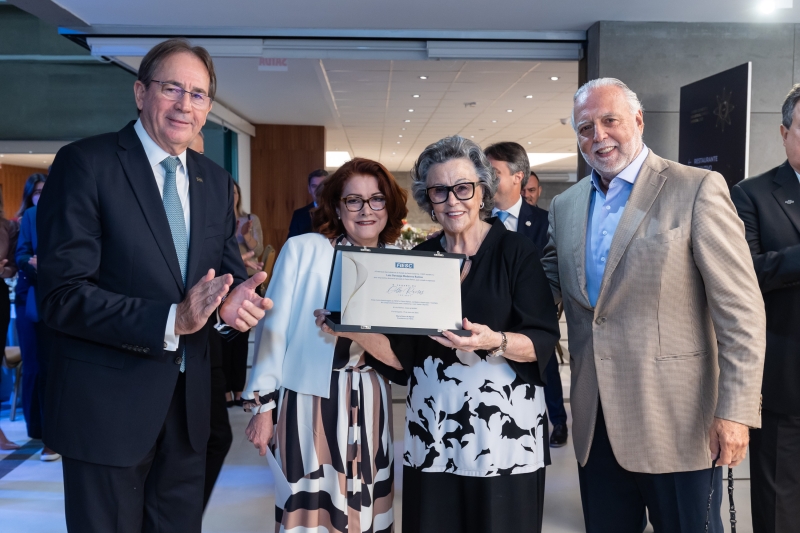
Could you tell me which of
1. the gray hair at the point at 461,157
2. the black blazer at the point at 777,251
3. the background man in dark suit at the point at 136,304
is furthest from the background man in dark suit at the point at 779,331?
the background man in dark suit at the point at 136,304

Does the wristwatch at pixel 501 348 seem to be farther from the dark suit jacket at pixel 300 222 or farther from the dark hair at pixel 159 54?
the dark suit jacket at pixel 300 222

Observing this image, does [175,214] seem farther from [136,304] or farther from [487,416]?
[487,416]

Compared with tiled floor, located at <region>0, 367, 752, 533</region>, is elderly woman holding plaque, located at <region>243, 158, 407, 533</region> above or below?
above

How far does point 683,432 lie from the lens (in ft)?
6.31

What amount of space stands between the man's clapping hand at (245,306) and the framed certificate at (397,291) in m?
0.24

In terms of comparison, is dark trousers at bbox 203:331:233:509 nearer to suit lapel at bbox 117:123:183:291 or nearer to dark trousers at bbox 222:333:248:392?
dark trousers at bbox 222:333:248:392

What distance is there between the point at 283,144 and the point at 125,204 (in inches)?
506

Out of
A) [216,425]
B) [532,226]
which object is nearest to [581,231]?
[532,226]

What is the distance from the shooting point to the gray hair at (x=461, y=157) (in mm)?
2141

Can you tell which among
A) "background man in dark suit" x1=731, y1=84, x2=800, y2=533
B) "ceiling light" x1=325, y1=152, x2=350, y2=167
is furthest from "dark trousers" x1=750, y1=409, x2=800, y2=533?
"ceiling light" x1=325, y1=152, x2=350, y2=167

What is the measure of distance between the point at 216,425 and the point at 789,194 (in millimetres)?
3562

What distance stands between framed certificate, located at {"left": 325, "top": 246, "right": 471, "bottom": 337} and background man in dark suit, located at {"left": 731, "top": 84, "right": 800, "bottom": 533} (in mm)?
1253

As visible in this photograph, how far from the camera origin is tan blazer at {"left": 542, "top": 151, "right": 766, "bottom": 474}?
1.83m

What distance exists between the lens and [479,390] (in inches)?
79.3
